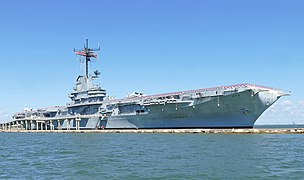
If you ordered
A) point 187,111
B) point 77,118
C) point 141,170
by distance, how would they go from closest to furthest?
point 141,170 → point 187,111 → point 77,118

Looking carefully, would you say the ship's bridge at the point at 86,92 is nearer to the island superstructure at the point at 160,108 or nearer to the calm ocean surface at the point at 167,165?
the island superstructure at the point at 160,108

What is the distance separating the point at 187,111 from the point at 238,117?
5675mm

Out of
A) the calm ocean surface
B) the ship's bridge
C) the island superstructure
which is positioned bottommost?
the calm ocean surface

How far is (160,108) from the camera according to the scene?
40.8 m

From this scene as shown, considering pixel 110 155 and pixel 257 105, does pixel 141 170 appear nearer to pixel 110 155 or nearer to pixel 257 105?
pixel 110 155

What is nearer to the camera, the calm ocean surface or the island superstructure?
the calm ocean surface

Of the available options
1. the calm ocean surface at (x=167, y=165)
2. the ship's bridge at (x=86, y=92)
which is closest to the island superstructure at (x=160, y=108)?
the ship's bridge at (x=86, y=92)

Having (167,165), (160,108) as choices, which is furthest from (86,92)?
(167,165)

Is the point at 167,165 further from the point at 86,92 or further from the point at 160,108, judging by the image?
the point at 86,92

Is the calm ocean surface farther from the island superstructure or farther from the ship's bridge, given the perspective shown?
the ship's bridge

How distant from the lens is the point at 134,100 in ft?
145

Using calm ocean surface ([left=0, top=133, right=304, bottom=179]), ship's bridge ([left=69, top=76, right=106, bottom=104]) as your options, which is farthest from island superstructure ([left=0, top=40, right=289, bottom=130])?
calm ocean surface ([left=0, top=133, right=304, bottom=179])

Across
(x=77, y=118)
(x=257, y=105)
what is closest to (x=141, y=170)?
(x=257, y=105)

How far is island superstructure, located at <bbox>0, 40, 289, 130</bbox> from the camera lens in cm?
3525
